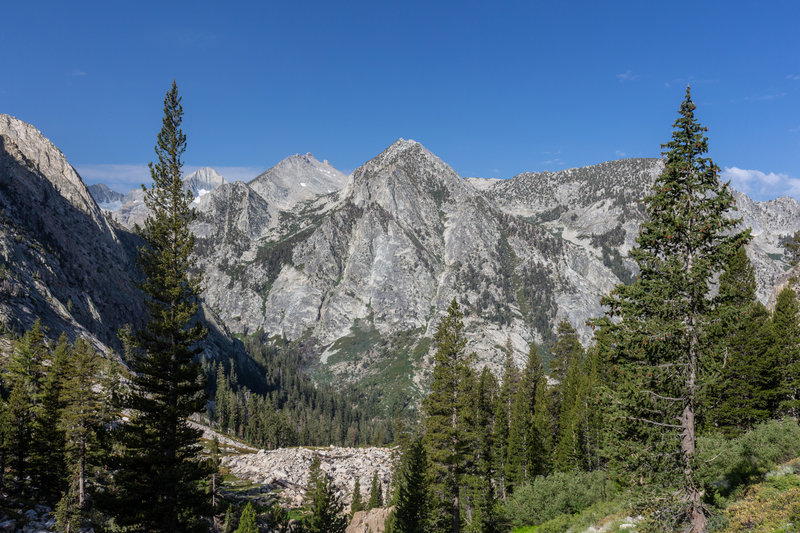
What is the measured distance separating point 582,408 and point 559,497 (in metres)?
21.6

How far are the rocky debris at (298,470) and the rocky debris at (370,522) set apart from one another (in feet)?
79.7

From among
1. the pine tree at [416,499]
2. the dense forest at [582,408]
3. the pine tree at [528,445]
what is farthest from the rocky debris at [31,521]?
the pine tree at [528,445]

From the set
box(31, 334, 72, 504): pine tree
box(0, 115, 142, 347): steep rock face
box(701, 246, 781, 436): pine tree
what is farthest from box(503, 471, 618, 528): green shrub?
box(0, 115, 142, 347): steep rock face

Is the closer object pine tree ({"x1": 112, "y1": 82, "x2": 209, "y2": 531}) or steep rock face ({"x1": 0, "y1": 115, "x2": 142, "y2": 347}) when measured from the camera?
pine tree ({"x1": 112, "y1": 82, "x2": 209, "y2": 531})

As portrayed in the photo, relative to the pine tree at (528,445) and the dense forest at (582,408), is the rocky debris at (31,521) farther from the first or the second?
the pine tree at (528,445)

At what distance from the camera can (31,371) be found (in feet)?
177

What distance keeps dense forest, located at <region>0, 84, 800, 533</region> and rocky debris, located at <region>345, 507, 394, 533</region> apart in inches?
319

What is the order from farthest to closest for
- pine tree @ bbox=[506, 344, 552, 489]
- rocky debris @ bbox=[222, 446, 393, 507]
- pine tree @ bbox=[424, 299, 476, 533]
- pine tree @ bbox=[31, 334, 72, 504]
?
rocky debris @ bbox=[222, 446, 393, 507], pine tree @ bbox=[506, 344, 552, 489], pine tree @ bbox=[31, 334, 72, 504], pine tree @ bbox=[424, 299, 476, 533]

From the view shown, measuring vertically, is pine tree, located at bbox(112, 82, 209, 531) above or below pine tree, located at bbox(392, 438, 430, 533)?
above

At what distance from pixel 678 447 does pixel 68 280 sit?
201 metres

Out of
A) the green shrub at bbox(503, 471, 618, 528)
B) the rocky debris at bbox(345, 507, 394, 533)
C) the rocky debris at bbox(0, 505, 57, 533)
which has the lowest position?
the rocky debris at bbox(345, 507, 394, 533)

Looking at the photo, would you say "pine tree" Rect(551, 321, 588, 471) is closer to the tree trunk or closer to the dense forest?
the dense forest

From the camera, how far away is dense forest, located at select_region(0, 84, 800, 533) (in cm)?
1588

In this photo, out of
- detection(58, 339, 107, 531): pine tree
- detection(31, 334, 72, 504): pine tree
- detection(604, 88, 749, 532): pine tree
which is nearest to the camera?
detection(604, 88, 749, 532): pine tree
